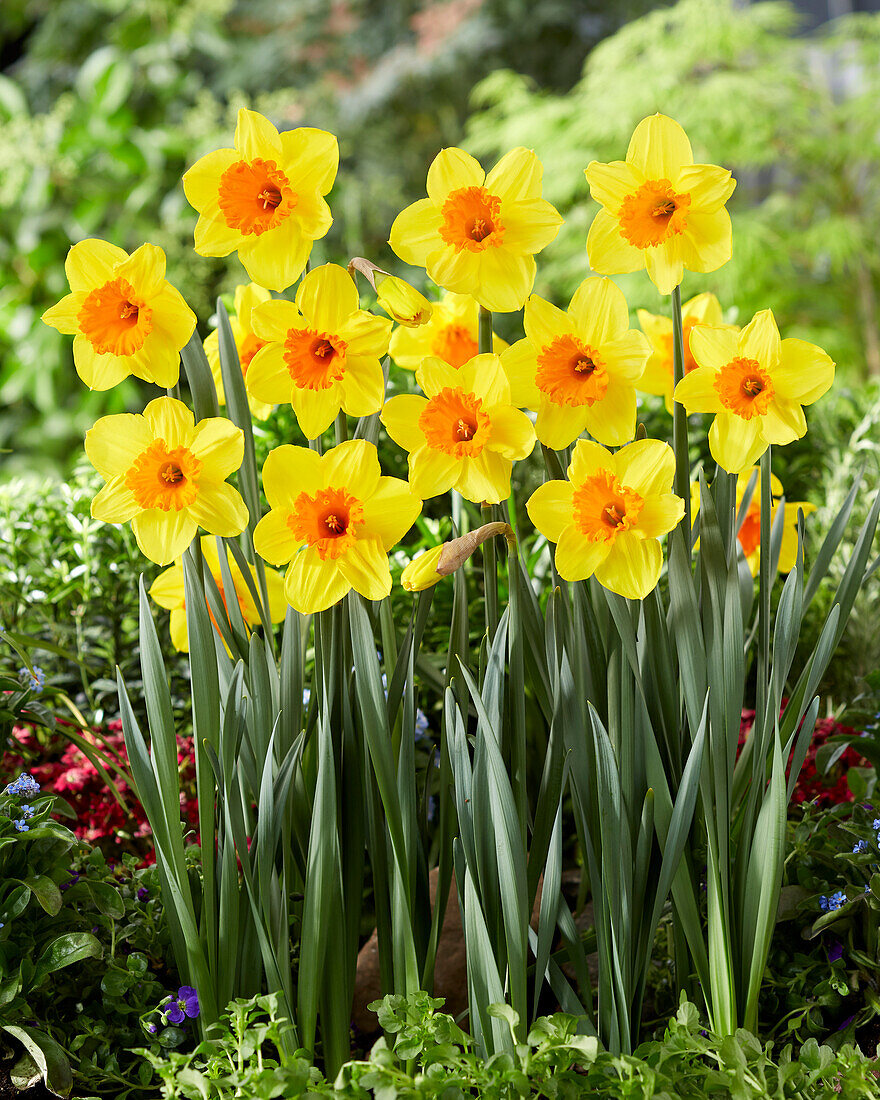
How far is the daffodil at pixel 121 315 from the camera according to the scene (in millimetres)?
665

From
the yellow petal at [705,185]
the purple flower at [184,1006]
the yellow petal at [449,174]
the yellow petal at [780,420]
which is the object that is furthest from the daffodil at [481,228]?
the purple flower at [184,1006]

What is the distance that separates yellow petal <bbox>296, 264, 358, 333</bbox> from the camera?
0.65 metres

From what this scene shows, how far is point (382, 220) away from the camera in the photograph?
4969mm

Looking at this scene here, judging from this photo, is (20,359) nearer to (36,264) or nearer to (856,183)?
(36,264)

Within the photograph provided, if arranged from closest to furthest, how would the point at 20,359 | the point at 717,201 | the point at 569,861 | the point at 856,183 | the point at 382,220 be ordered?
1. the point at 717,201
2. the point at 569,861
3. the point at 20,359
4. the point at 856,183
5. the point at 382,220

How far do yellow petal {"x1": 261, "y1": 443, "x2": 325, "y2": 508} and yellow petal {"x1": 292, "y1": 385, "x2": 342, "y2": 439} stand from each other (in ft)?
0.06

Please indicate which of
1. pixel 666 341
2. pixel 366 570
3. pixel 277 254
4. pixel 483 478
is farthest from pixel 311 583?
pixel 666 341

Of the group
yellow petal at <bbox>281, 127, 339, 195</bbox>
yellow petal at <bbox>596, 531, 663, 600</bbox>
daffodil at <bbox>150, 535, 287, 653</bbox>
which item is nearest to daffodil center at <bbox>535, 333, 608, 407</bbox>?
yellow petal at <bbox>596, 531, 663, 600</bbox>

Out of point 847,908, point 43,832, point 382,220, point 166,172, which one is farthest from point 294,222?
point 382,220

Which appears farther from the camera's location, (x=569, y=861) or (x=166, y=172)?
(x=166, y=172)

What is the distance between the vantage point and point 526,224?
66 cm

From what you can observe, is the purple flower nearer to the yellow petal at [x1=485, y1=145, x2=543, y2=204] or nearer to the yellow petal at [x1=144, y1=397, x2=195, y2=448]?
the yellow petal at [x1=144, y1=397, x2=195, y2=448]

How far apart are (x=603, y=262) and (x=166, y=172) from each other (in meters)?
3.69

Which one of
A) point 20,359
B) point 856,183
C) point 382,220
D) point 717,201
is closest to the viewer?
point 717,201
